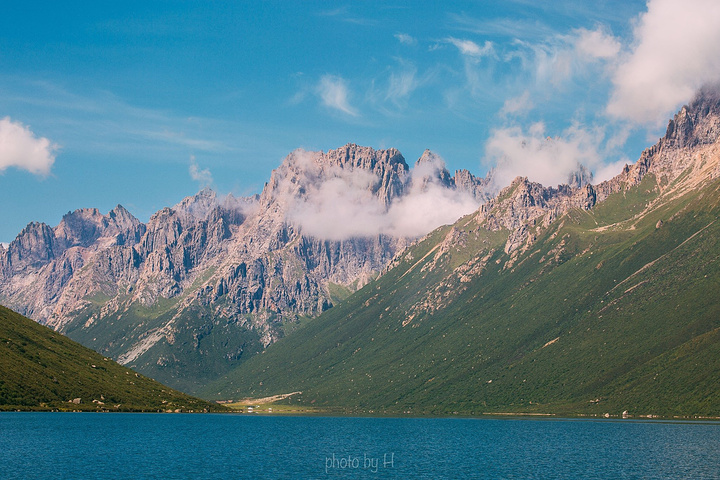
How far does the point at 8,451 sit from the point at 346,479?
221ft

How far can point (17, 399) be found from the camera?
197500 mm

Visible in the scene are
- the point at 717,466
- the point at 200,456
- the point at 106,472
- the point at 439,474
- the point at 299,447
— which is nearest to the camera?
the point at 106,472

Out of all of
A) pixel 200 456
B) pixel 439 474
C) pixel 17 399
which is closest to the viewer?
pixel 439 474

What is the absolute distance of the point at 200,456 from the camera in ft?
512

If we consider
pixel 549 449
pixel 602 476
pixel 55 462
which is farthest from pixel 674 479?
pixel 55 462

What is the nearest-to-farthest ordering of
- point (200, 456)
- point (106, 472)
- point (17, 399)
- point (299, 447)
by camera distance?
point (106, 472)
point (200, 456)
point (299, 447)
point (17, 399)

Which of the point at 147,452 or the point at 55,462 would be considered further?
the point at 147,452

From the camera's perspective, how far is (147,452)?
156 m

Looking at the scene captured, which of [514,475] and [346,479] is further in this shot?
[514,475]

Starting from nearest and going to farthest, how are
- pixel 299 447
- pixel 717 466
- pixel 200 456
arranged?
1. pixel 717 466
2. pixel 200 456
3. pixel 299 447

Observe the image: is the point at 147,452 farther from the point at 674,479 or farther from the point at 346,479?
the point at 674,479

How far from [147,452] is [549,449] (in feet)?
340

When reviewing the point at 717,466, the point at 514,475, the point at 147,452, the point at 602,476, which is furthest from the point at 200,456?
the point at 717,466

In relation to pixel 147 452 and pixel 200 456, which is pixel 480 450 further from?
pixel 147 452
